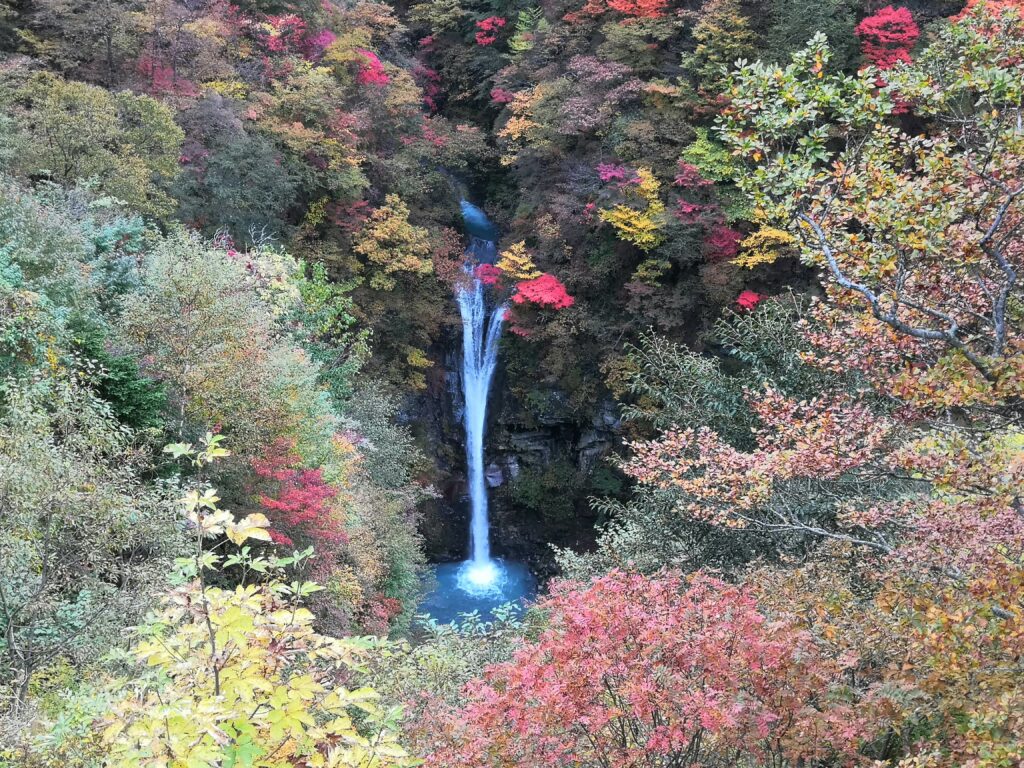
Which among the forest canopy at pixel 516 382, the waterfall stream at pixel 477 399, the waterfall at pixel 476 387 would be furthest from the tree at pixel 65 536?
the waterfall at pixel 476 387

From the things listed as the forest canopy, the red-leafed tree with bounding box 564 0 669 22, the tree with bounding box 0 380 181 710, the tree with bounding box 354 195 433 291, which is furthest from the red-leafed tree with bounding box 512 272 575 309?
the tree with bounding box 0 380 181 710

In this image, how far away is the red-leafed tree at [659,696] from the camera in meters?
4.36

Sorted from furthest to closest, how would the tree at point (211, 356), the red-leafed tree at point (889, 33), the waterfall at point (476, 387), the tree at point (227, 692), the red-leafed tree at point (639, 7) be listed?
the waterfall at point (476, 387) < the red-leafed tree at point (639, 7) < the red-leafed tree at point (889, 33) < the tree at point (211, 356) < the tree at point (227, 692)

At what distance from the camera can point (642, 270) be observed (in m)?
18.7

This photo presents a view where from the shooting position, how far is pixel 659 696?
14.2 feet

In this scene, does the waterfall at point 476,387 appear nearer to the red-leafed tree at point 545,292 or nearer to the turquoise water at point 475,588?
the turquoise water at point 475,588

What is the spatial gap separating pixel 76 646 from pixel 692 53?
19.8 metres

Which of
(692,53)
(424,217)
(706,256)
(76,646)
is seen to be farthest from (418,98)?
(76,646)

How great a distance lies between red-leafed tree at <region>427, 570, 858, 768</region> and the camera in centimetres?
436

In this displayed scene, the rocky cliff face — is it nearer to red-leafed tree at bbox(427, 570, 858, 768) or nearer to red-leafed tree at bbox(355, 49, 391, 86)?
red-leafed tree at bbox(355, 49, 391, 86)

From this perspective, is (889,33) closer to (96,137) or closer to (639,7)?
(639,7)

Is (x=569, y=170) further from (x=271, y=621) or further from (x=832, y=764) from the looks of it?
(x=271, y=621)

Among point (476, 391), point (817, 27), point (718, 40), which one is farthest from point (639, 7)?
point (476, 391)

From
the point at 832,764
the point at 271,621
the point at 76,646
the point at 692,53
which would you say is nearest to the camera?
the point at 271,621
